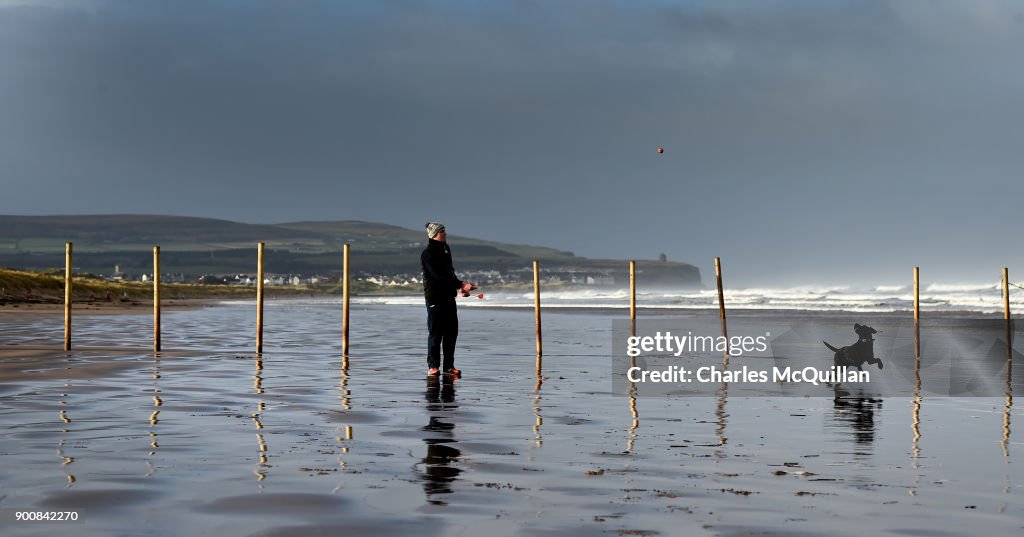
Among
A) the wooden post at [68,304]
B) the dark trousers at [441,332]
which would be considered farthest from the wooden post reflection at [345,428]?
the wooden post at [68,304]

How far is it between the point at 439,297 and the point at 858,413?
7.93 m

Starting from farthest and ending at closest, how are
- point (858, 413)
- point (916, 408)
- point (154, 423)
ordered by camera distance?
point (916, 408), point (858, 413), point (154, 423)

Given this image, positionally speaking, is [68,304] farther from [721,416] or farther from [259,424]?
[721,416]

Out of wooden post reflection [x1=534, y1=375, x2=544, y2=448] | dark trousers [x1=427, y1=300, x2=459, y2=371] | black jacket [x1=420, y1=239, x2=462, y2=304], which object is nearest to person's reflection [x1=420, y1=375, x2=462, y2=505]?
wooden post reflection [x1=534, y1=375, x2=544, y2=448]

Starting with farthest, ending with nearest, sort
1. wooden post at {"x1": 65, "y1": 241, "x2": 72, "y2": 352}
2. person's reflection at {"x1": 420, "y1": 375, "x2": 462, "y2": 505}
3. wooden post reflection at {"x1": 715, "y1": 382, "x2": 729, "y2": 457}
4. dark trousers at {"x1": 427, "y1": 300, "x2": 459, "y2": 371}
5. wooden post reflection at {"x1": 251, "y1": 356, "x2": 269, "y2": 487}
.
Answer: wooden post at {"x1": 65, "y1": 241, "x2": 72, "y2": 352}
dark trousers at {"x1": 427, "y1": 300, "x2": 459, "y2": 371}
wooden post reflection at {"x1": 715, "y1": 382, "x2": 729, "y2": 457}
wooden post reflection at {"x1": 251, "y1": 356, "x2": 269, "y2": 487}
person's reflection at {"x1": 420, "y1": 375, "x2": 462, "y2": 505}

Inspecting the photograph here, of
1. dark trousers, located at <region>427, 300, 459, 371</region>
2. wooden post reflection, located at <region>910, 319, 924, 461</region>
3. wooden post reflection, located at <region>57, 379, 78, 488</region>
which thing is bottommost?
wooden post reflection, located at <region>910, 319, 924, 461</region>

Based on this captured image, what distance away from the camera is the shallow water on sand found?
7.34 metres

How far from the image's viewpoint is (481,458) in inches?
393

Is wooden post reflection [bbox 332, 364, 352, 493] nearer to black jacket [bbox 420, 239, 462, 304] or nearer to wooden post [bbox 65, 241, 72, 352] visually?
black jacket [bbox 420, 239, 462, 304]

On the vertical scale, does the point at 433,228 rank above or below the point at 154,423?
above

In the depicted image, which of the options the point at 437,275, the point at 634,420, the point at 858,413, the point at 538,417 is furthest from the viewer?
the point at 437,275

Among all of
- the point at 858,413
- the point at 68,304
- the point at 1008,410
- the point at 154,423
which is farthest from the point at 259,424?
the point at 68,304

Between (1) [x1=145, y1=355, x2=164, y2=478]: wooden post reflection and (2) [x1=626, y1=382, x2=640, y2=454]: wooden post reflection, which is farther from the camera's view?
(2) [x1=626, y1=382, x2=640, y2=454]: wooden post reflection

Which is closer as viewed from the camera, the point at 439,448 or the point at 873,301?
the point at 439,448
